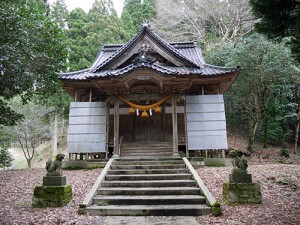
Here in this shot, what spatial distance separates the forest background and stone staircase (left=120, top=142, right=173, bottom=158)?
4.76 meters

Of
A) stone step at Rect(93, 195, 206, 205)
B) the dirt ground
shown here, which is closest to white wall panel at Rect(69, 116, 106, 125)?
the dirt ground

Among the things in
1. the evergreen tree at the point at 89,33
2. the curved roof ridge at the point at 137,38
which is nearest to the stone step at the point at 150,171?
the curved roof ridge at the point at 137,38

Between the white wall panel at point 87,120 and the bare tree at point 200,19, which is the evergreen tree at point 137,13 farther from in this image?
the white wall panel at point 87,120

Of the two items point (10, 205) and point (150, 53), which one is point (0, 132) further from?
point (10, 205)

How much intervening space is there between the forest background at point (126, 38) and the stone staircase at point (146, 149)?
187 inches

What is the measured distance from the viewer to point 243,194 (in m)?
6.52

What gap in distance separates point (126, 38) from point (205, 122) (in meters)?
20.6

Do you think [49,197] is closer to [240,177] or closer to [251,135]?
[240,177]

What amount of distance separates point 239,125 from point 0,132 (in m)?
21.8

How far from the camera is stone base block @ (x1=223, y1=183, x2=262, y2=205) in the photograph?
647 cm

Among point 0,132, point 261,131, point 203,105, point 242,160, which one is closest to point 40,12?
point 203,105

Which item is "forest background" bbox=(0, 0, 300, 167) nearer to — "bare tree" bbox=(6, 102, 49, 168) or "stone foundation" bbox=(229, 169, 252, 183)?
"bare tree" bbox=(6, 102, 49, 168)

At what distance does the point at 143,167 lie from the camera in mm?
9531

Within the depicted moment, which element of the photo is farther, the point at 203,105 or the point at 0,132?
the point at 0,132
